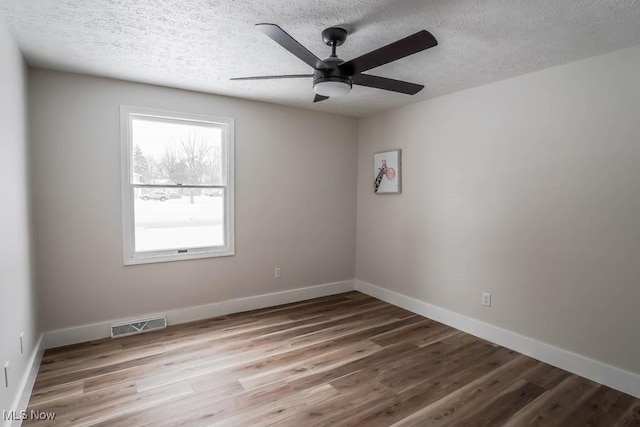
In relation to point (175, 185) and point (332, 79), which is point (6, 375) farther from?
point (332, 79)

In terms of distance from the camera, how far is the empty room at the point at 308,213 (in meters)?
2.14

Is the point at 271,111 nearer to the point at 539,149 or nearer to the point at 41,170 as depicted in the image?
the point at 41,170

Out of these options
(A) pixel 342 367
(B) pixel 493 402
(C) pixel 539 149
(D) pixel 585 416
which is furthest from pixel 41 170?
(D) pixel 585 416

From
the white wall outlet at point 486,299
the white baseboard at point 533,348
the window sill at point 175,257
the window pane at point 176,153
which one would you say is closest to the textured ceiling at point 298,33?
the window pane at point 176,153

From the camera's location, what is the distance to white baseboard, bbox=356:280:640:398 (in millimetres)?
2475

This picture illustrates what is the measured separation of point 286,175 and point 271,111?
79 centimetres

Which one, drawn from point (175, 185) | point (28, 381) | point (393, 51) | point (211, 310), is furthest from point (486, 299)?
point (28, 381)

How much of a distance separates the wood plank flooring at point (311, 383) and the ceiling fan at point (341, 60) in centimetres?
212

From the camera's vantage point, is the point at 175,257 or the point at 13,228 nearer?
the point at 13,228

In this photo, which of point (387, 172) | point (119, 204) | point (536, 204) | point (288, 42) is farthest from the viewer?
point (387, 172)

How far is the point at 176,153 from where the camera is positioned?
11.8 feet

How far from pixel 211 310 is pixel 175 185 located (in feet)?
4.71

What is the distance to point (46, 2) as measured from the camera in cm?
194

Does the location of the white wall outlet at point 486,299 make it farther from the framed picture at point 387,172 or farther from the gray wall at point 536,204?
the framed picture at point 387,172
